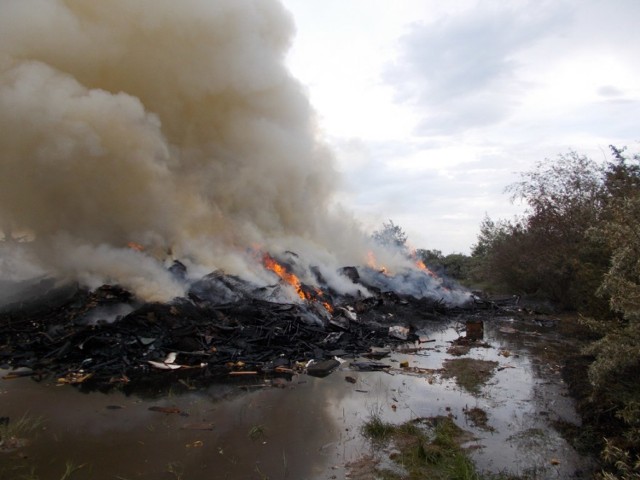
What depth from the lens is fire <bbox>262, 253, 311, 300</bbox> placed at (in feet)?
45.2

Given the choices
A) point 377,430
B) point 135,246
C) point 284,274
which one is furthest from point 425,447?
point 135,246

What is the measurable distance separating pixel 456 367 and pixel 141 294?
25.7ft

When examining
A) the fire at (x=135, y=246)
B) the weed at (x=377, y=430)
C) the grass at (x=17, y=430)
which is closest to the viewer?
the grass at (x=17, y=430)

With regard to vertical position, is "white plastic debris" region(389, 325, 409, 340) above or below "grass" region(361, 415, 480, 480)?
above

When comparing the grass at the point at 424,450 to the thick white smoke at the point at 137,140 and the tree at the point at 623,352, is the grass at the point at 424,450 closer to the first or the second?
the tree at the point at 623,352

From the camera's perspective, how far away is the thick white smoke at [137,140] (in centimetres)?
1257

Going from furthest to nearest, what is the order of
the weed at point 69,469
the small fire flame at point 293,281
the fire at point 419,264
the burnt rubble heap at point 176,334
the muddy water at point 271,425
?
1. the fire at point 419,264
2. the small fire flame at point 293,281
3. the burnt rubble heap at point 176,334
4. the muddy water at point 271,425
5. the weed at point 69,469

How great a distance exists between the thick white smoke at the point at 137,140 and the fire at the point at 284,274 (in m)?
1.45

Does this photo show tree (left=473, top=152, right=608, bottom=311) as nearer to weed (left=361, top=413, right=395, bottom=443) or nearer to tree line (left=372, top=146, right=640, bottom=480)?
tree line (left=372, top=146, right=640, bottom=480)

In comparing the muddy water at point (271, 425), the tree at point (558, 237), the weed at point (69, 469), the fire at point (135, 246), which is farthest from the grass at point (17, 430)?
the tree at point (558, 237)

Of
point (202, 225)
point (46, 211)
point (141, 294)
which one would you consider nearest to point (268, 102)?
point (202, 225)

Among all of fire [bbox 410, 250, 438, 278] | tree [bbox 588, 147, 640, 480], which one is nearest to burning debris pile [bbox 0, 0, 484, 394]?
A: fire [bbox 410, 250, 438, 278]

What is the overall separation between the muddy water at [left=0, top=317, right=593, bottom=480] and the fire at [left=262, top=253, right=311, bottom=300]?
5114mm

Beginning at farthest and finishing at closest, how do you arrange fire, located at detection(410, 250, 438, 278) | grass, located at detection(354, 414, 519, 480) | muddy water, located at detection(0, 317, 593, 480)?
fire, located at detection(410, 250, 438, 278)
muddy water, located at detection(0, 317, 593, 480)
grass, located at detection(354, 414, 519, 480)
